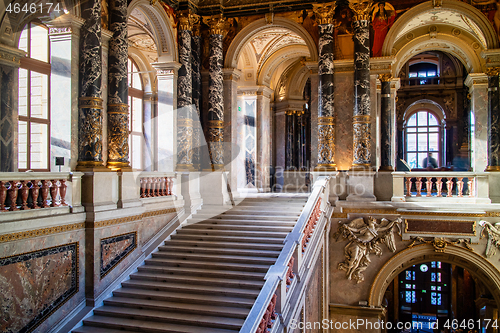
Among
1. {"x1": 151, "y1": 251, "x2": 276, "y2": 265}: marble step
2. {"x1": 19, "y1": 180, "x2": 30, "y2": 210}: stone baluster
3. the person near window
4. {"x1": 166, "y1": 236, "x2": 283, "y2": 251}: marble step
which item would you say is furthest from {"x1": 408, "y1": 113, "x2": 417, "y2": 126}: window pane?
{"x1": 19, "y1": 180, "x2": 30, "y2": 210}: stone baluster

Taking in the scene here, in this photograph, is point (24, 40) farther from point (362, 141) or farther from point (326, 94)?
point (362, 141)

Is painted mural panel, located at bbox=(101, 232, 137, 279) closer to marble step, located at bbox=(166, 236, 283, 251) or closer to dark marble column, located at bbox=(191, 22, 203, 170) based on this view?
marble step, located at bbox=(166, 236, 283, 251)

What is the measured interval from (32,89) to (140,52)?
580cm

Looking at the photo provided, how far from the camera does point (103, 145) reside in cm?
858

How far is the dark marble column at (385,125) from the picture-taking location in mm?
12523

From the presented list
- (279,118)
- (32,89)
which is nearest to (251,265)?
(32,89)

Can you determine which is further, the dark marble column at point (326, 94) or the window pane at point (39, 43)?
the dark marble column at point (326, 94)

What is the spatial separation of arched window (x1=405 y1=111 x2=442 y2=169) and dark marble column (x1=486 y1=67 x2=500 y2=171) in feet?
37.8

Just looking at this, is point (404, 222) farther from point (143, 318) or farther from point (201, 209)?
point (143, 318)

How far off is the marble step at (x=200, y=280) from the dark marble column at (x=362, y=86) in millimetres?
5507

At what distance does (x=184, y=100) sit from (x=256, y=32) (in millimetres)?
3529

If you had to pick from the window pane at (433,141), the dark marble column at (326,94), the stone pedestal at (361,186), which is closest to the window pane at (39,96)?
the dark marble column at (326,94)

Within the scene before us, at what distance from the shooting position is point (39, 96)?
37.0ft

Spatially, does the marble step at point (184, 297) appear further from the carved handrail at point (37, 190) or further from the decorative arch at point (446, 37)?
the decorative arch at point (446, 37)
